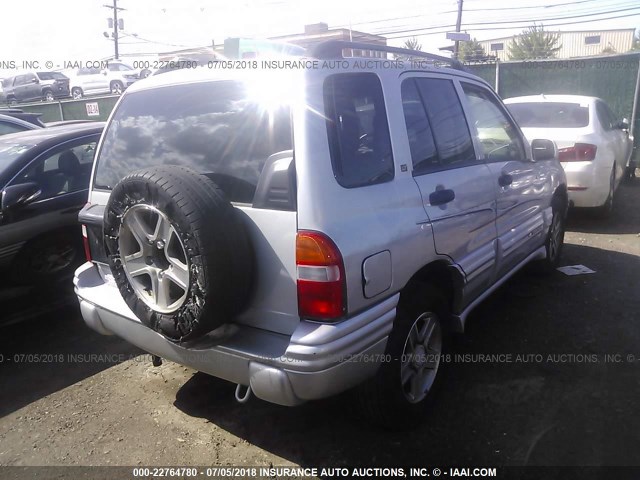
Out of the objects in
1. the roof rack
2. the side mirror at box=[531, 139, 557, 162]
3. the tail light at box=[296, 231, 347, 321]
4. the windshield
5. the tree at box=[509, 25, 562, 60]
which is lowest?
the tail light at box=[296, 231, 347, 321]

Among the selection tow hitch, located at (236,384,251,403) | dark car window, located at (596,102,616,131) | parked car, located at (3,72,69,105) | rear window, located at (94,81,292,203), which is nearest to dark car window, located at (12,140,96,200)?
rear window, located at (94,81,292,203)

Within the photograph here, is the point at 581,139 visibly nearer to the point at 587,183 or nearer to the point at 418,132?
the point at 587,183

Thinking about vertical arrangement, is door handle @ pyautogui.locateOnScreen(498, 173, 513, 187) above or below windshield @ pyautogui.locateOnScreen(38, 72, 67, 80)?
below

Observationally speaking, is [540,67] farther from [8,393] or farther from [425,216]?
[8,393]

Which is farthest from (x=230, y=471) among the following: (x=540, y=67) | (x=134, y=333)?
(x=540, y=67)

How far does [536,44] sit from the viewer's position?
53.2 m

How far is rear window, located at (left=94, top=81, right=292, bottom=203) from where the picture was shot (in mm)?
2375

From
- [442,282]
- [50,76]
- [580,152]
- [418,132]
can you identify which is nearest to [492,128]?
[418,132]

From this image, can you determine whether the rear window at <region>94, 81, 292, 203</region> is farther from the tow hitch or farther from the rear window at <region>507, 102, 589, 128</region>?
the rear window at <region>507, 102, 589, 128</region>

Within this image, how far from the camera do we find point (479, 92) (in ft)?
12.4

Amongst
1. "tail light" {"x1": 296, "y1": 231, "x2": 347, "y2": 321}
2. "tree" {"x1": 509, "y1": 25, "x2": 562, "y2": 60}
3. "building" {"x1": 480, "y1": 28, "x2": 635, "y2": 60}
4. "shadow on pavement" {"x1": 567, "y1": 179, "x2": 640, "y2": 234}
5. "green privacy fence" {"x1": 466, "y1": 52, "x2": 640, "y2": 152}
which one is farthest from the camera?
"building" {"x1": 480, "y1": 28, "x2": 635, "y2": 60}

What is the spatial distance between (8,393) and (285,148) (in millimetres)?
2676

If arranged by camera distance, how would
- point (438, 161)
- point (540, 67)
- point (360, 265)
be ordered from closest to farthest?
point (360, 265) → point (438, 161) → point (540, 67)

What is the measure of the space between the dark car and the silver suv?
1.15m
